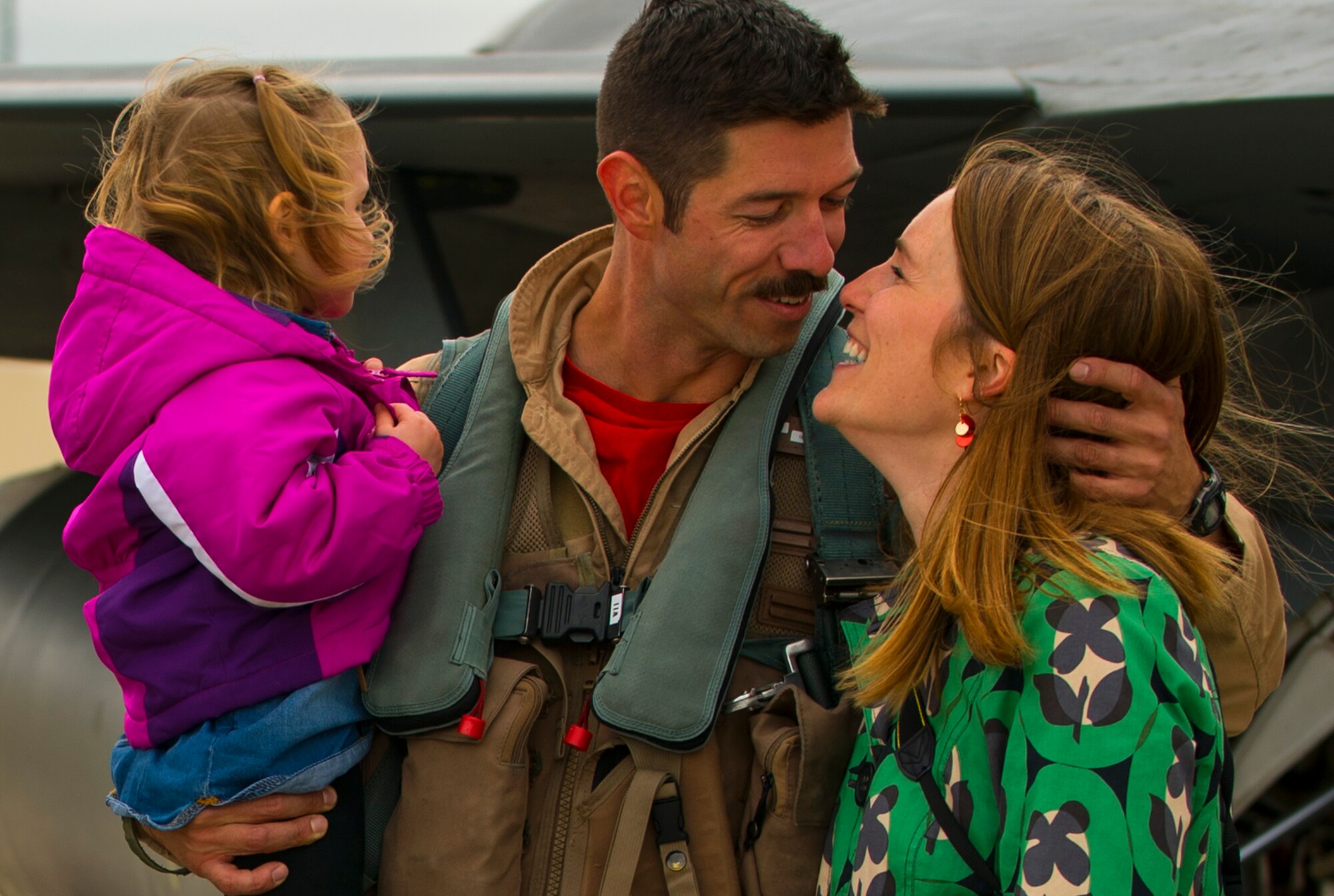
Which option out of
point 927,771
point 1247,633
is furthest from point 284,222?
point 1247,633

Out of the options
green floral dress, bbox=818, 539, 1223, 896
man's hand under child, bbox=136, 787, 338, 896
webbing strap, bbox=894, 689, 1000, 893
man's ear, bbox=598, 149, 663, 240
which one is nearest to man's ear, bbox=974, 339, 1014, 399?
green floral dress, bbox=818, 539, 1223, 896

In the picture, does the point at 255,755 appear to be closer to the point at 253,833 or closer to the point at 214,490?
the point at 253,833

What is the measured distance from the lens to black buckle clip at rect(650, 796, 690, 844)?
6.95ft

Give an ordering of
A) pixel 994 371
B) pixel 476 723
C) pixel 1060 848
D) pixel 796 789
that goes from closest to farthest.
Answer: pixel 1060 848 → pixel 994 371 → pixel 796 789 → pixel 476 723

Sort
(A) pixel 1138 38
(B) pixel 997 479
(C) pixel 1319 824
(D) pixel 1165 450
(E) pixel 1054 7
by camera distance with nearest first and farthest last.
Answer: (B) pixel 997 479, (D) pixel 1165 450, (A) pixel 1138 38, (E) pixel 1054 7, (C) pixel 1319 824

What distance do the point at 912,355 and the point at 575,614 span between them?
0.84 metres

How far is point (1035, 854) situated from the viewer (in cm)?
149

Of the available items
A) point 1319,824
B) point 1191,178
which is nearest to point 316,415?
point 1191,178

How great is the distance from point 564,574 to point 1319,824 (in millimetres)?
4184

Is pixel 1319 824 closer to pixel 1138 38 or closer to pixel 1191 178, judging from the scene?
pixel 1191 178

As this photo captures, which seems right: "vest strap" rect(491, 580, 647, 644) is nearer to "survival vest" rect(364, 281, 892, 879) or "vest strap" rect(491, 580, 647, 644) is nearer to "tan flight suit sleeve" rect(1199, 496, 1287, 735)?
"survival vest" rect(364, 281, 892, 879)

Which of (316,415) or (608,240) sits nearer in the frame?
(316,415)

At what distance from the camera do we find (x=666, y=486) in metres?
2.42

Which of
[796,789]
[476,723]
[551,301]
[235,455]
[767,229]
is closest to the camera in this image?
[235,455]
